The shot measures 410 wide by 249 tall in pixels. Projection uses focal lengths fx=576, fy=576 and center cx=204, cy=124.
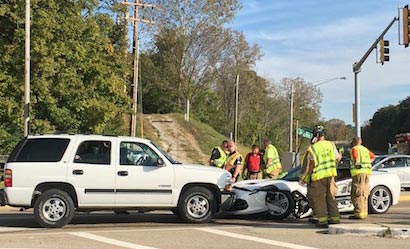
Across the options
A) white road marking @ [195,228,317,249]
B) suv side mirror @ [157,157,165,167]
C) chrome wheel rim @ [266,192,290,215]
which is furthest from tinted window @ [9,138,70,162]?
chrome wheel rim @ [266,192,290,215]

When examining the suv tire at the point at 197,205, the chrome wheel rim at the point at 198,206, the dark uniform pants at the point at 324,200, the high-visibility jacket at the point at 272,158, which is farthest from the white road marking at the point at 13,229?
the high-visibility jacket at the point at 272,158

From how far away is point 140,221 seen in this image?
12234mm

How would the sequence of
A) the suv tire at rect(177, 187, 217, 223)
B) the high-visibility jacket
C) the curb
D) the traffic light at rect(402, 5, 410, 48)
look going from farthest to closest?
the traffic light at rect(402, 5, 410, 48), the high-visibility jacket, the suv tire at rect(177, 187, 217, 223), the curb

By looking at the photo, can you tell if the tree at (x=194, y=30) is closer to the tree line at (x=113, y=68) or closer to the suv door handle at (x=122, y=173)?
the tree line at (x=113, y=68)

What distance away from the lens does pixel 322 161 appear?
434 inches

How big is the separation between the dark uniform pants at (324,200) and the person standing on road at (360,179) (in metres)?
1.10

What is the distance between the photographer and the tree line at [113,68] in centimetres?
2670

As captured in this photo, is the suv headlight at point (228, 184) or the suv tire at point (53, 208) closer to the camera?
the suv tire at point (53, 208)

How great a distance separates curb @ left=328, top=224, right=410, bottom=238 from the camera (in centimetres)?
973

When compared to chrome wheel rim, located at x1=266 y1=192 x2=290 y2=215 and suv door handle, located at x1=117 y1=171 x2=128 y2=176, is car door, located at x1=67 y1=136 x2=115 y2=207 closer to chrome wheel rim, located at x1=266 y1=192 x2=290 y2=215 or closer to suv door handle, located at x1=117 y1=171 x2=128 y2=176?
suv door handle, located at x1=117 y1=171 x2=128 y2=176

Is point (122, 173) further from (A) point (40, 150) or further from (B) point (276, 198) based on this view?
(B) point (276, 198)

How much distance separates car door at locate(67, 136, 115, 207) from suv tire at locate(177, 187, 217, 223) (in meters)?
1.43

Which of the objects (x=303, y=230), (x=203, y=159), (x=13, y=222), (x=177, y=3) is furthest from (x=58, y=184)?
(x=177, y=3)

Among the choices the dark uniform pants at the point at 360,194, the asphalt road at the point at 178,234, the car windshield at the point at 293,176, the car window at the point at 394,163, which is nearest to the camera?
the asphalt road at the point at 178,234
